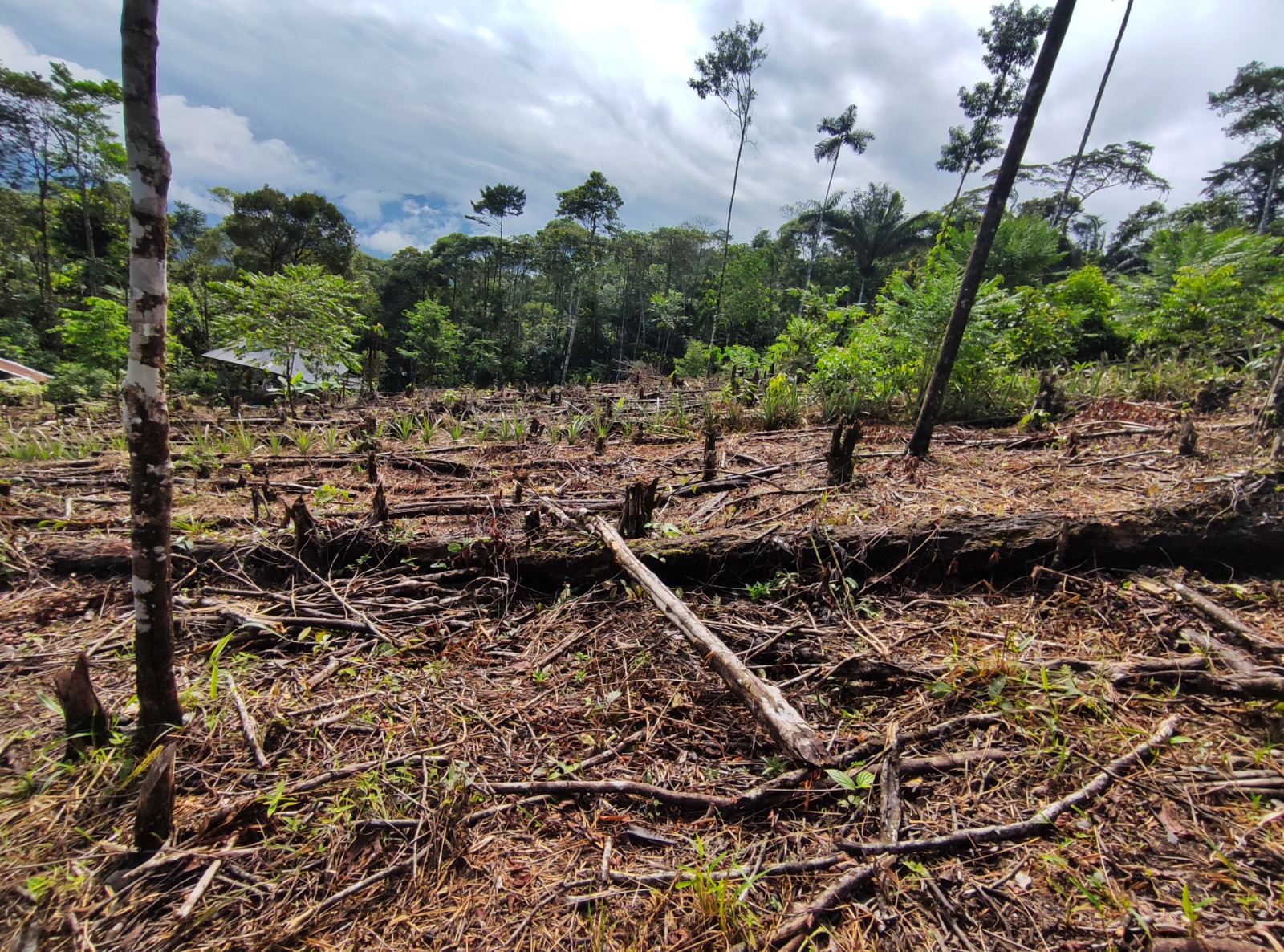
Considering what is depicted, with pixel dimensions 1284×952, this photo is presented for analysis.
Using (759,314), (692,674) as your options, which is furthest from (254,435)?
(759,314)

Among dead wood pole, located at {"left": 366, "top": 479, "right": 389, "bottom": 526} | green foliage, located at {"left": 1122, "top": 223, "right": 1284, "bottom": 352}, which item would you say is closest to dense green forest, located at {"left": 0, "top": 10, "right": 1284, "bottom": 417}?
green foliage, located at {"left": 1122, "top": 223, "right": 1284, "bottom": 352}

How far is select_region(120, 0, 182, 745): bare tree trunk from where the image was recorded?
1519 millimetres

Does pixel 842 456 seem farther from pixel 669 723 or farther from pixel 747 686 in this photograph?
pixel 669 723

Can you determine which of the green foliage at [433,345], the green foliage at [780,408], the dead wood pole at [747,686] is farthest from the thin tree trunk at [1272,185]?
the green foliage at [433,345]

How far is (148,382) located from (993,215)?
5684 mm

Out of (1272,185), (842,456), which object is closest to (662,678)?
(842,456)

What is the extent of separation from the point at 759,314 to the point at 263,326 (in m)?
20.6

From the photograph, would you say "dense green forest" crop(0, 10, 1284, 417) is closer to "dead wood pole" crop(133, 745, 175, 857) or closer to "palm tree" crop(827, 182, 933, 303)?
"palm tree" crop(827, 182, 933, 303)

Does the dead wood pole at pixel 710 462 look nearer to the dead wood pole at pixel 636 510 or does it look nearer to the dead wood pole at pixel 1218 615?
the dead wood pole at pixel 636 510

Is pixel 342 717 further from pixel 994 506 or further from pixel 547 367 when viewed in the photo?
pixel 547 367

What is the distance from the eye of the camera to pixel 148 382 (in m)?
1.65

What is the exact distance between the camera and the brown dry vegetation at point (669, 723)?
4.55 ft

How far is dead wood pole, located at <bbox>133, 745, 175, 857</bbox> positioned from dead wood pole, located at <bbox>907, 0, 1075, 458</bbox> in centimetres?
529

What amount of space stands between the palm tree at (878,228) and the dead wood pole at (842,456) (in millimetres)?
27642
